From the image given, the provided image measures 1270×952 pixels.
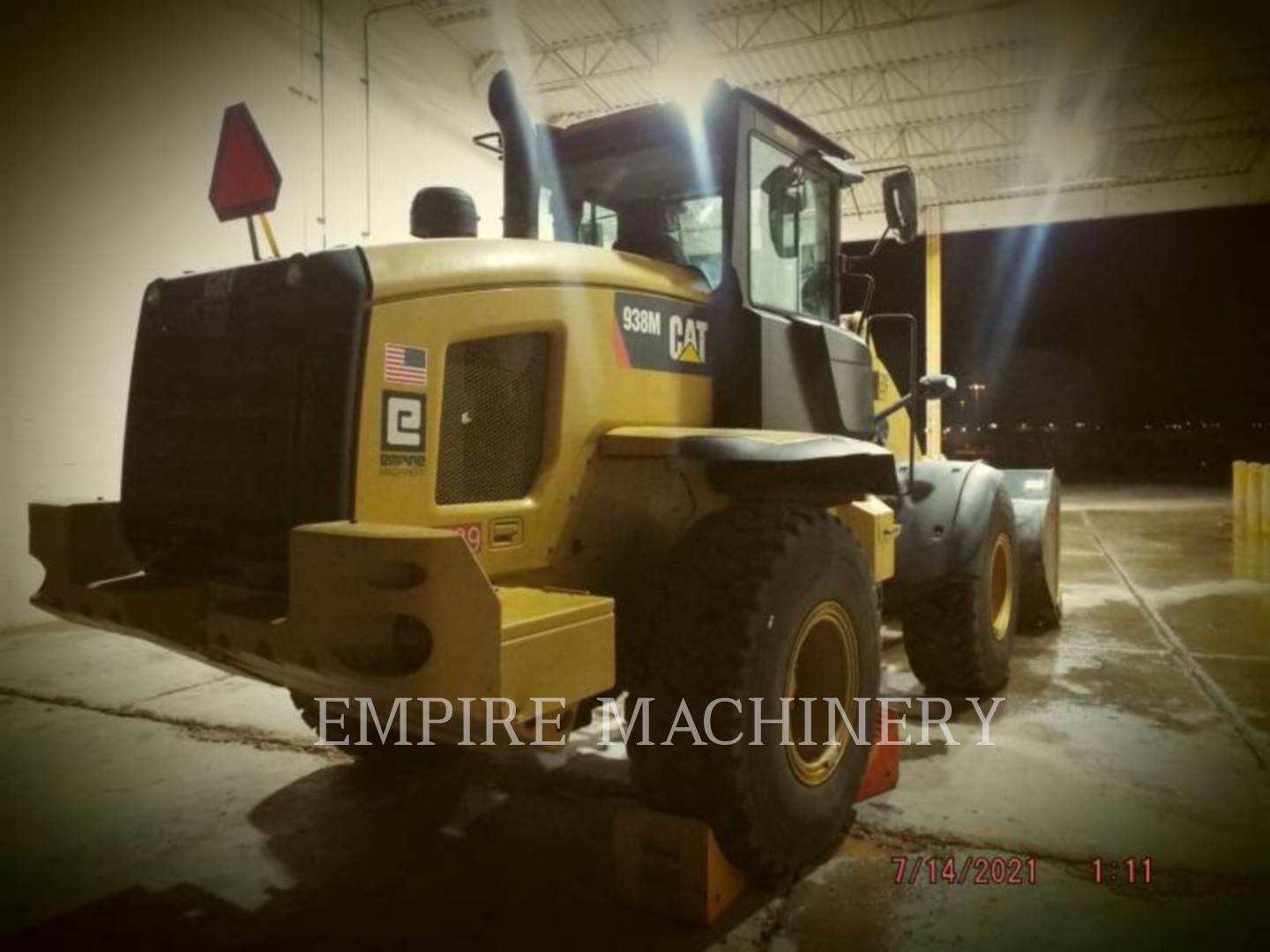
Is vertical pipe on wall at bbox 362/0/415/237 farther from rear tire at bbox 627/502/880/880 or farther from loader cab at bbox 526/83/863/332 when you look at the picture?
rear tire at bbox 627/502/880/880

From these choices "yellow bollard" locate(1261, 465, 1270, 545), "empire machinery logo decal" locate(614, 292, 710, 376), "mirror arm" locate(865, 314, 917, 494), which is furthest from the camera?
"yellow bollard" locate(1261, 465, 1270, 545)

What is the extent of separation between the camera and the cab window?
12.2 ft

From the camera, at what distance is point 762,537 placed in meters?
2.92

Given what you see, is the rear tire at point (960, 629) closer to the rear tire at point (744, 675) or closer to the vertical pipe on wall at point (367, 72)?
the rear tire at point (744, 675)

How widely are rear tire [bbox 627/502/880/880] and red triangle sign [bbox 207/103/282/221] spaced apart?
194cm

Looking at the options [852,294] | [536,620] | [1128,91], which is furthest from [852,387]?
[1128,91]

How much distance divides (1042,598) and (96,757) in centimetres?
582

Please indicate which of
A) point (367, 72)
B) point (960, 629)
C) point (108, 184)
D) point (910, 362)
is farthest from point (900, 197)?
point (367, 72)

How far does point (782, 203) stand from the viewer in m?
3.92

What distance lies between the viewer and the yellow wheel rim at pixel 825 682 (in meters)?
3.28

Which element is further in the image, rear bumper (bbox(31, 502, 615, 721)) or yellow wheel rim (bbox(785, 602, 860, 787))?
yellow wheel rim (bbox(785, 602, 860, 787))

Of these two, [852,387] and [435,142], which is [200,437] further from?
[435,142]
